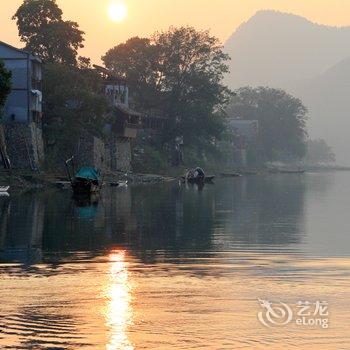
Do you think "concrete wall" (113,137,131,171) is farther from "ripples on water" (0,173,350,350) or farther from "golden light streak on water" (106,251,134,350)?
"golden light streak on water" (106,251,134,350)

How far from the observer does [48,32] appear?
111m

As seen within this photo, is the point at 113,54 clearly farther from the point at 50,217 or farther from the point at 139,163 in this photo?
the point at 50,217

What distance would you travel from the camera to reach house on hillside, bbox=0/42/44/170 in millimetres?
94938

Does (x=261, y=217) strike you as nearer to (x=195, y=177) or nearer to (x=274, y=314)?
(x=274, y=314)

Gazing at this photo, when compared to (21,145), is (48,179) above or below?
below

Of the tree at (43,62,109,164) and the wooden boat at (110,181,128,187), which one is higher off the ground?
the tree at (43,62,109,164)

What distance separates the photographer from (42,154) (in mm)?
100188

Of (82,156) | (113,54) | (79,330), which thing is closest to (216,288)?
(79,330)

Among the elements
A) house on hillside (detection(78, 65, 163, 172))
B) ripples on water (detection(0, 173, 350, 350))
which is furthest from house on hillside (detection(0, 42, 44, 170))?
ripples on water (detection(0, 173, 350, 350))

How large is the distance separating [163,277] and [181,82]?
111 m

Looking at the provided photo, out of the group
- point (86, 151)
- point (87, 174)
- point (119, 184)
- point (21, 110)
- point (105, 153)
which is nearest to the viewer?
point (87, 174)

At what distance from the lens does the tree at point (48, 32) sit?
363 feet

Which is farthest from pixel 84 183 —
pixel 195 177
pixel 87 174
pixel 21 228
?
pixel 195 177

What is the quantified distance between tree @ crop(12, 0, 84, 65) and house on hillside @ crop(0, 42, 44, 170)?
13803 mm
